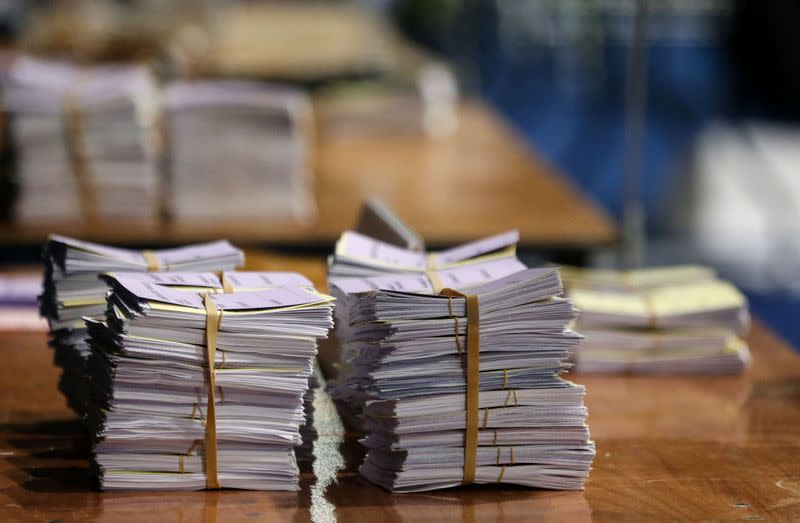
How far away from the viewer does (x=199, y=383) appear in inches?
60.3

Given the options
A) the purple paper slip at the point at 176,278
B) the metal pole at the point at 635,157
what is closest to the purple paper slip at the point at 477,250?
the purple paper slip at the point at 176,278

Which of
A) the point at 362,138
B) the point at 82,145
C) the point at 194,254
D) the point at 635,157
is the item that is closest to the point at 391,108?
the point at 362,138

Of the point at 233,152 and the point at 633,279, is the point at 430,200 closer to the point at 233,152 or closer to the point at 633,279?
the point at 233,152

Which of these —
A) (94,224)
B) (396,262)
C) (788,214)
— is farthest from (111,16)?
(396,262)

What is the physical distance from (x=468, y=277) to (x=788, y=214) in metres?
5.20

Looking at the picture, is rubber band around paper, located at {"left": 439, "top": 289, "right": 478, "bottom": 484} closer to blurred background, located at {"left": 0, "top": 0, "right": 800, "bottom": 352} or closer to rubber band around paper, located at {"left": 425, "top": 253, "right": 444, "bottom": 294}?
rubber band around paper, located at {"left": 425, "top": 253, "right": 444, "bottom": 294}

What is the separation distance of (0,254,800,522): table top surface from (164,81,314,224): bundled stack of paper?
1.09 meters

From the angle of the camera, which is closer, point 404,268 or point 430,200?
point 404,268

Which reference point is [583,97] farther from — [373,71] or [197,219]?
[197,219]

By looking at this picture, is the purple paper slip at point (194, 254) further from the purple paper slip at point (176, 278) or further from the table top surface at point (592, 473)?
the table top surface at point (592, 473)

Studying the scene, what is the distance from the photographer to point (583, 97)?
11.1 meters

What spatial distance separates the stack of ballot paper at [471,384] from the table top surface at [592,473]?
0.05 m

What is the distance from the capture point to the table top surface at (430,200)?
3236 millimetres

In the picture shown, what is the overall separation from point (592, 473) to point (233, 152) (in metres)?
1.80
